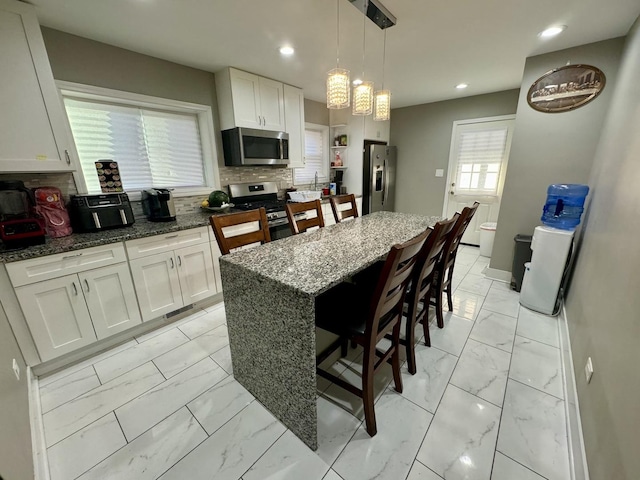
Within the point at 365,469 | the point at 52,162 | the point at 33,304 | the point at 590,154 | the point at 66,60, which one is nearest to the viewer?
the point at 365,469

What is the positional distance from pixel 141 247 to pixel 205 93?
1893 millimetres

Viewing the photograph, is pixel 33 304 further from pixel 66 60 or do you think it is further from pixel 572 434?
pixel 572 434

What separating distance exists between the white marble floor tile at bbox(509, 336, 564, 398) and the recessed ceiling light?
99.4 inches

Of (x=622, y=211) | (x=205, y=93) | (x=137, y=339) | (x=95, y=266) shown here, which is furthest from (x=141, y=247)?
(x=622, y=211)

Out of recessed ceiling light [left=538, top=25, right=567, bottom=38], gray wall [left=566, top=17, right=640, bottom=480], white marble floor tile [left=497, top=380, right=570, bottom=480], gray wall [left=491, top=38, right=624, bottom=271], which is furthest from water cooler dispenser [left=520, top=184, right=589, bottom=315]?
recessed ceiling light [left=538, top=25, right=567, bottom=38]

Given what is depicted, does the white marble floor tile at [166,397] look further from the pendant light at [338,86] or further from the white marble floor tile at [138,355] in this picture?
the pendant light at [338,86]

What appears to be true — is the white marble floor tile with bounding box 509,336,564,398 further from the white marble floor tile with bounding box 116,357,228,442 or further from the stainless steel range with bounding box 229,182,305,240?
the stainless steel range with bounding box 229,182,305,240

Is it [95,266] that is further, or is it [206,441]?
[95,266]

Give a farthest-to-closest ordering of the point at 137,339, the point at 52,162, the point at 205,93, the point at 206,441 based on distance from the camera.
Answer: the point at 205,93 → the point at 137,339 → the point at 52,162 → the point at 206,441

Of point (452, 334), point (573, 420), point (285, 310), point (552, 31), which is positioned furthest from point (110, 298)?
point (552, 31)

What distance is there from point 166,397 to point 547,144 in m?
3.97

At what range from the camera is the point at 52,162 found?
1879 millimetres

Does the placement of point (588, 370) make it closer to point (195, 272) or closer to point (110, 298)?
point (195, 272)

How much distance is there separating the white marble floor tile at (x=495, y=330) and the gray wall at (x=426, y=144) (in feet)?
8.76
